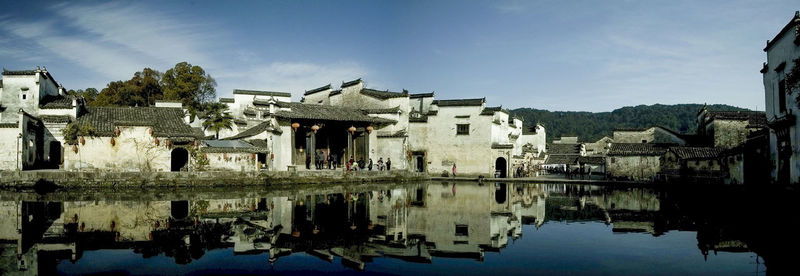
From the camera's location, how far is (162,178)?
22.9 meters

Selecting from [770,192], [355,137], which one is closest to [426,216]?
[770,192]

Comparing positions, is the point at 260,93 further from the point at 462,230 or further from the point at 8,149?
the point at 462,230

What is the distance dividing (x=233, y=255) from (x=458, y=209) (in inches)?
350

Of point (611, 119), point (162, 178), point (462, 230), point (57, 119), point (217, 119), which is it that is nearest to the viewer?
point (462, 230)

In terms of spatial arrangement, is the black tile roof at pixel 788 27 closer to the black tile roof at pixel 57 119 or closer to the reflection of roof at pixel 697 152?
the reflection of roof at pixel 697 152

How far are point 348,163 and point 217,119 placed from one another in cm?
1241

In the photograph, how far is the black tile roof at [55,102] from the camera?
2870cm

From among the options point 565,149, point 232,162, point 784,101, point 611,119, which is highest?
point 611,119

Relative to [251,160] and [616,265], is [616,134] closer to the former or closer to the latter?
[251,160]

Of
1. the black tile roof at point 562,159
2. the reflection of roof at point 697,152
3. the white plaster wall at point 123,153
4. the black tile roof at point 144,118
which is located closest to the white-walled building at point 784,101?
the reflection of roof at point 697,152

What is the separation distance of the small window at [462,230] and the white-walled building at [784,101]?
11.5 meters

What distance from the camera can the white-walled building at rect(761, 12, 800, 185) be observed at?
16219 millimetres

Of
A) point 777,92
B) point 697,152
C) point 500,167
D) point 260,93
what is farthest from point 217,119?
point 777,92

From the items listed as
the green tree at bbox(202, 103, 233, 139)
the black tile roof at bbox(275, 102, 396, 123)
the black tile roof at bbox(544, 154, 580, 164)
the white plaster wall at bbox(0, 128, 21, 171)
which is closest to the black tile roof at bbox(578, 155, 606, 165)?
the black tile roof at bbox(544, 154, 580, 164)
